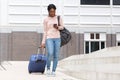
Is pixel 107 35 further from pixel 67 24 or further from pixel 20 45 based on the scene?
pixel 20 45

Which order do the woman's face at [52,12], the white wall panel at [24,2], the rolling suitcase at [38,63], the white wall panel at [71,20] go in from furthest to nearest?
the white wall panel at [71,20] < the white wall panel at [24,2] < the rolling suitcase at [38,63] < the woman's face at [52,12]

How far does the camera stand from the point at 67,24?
124 ft

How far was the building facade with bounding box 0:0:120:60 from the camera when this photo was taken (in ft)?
123

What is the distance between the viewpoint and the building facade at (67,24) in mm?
37625

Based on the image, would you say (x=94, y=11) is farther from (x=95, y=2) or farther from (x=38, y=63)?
(x=38, y=63)

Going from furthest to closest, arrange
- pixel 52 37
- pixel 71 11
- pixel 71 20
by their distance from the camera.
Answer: pixel 71 11 < pixel 71 20 < pixel 52 37

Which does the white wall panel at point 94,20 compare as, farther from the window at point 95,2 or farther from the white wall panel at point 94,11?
the window at point 95,2

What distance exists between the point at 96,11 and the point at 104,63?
2625 centimetres

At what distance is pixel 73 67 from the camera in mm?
16547

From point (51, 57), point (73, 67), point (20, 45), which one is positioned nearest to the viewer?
point (51, 57)

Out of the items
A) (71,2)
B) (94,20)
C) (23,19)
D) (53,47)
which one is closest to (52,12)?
(53,47)

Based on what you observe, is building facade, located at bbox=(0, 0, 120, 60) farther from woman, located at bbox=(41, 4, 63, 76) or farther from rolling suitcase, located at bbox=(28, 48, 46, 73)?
woman, located at bbox=(41, 4, 63, 76)

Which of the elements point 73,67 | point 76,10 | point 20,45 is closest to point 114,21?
point 76,10

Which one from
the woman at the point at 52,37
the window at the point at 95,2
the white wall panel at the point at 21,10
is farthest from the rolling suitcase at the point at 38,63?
the window at the point at 95,2
